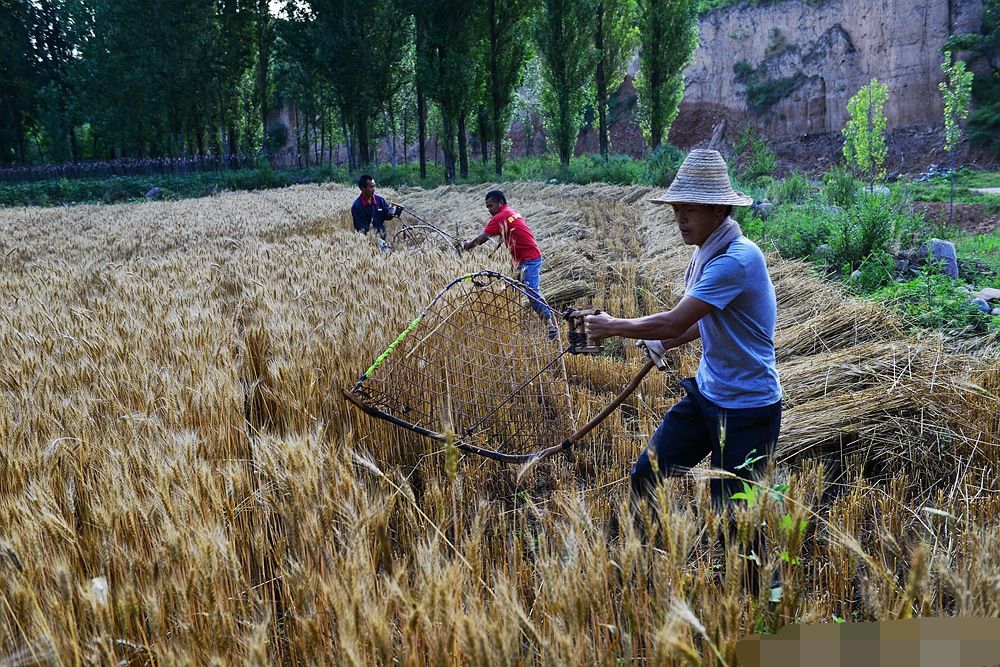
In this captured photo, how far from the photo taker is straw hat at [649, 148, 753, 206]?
7.66 feet

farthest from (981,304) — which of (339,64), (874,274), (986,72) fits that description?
(986,72)

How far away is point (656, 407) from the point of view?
3.88 m

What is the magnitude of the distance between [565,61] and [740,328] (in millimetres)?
23589

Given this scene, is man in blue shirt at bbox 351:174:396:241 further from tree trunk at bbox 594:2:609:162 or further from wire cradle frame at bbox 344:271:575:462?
tree trunk at bbox 594:2:609:162

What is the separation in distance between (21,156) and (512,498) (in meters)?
45.2

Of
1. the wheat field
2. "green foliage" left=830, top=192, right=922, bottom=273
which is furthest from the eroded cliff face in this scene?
the wheat field

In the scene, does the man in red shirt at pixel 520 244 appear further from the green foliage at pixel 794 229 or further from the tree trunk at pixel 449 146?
the tree trunk at pixel 449 146

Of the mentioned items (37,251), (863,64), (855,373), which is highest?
(863,64)

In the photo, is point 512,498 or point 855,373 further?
point 855,373

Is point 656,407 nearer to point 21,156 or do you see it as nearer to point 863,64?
point 863,64

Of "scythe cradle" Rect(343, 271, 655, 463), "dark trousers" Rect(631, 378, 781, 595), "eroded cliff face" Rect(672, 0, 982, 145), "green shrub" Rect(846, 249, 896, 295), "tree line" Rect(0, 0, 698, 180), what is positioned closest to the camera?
"dark trousers" Rect(631, 378, 781, 595)

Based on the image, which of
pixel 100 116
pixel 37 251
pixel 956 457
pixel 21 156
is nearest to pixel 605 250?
pixel 956 457

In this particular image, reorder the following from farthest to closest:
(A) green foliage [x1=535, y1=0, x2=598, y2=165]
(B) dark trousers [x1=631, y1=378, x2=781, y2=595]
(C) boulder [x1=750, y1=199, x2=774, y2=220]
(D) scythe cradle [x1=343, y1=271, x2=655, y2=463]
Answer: (A) green foliage [x1=535, y1=0, x2=598, y2=165], (C) boulder [x1=750, y1=199, x2=774, y2=220], (D) scythe cradle [x1=343, y1=271, x2=655, y2=463], (B) dark trousers [x1=631, y1=378, x2=781, y2=595]

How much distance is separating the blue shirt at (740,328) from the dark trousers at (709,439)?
5cm
